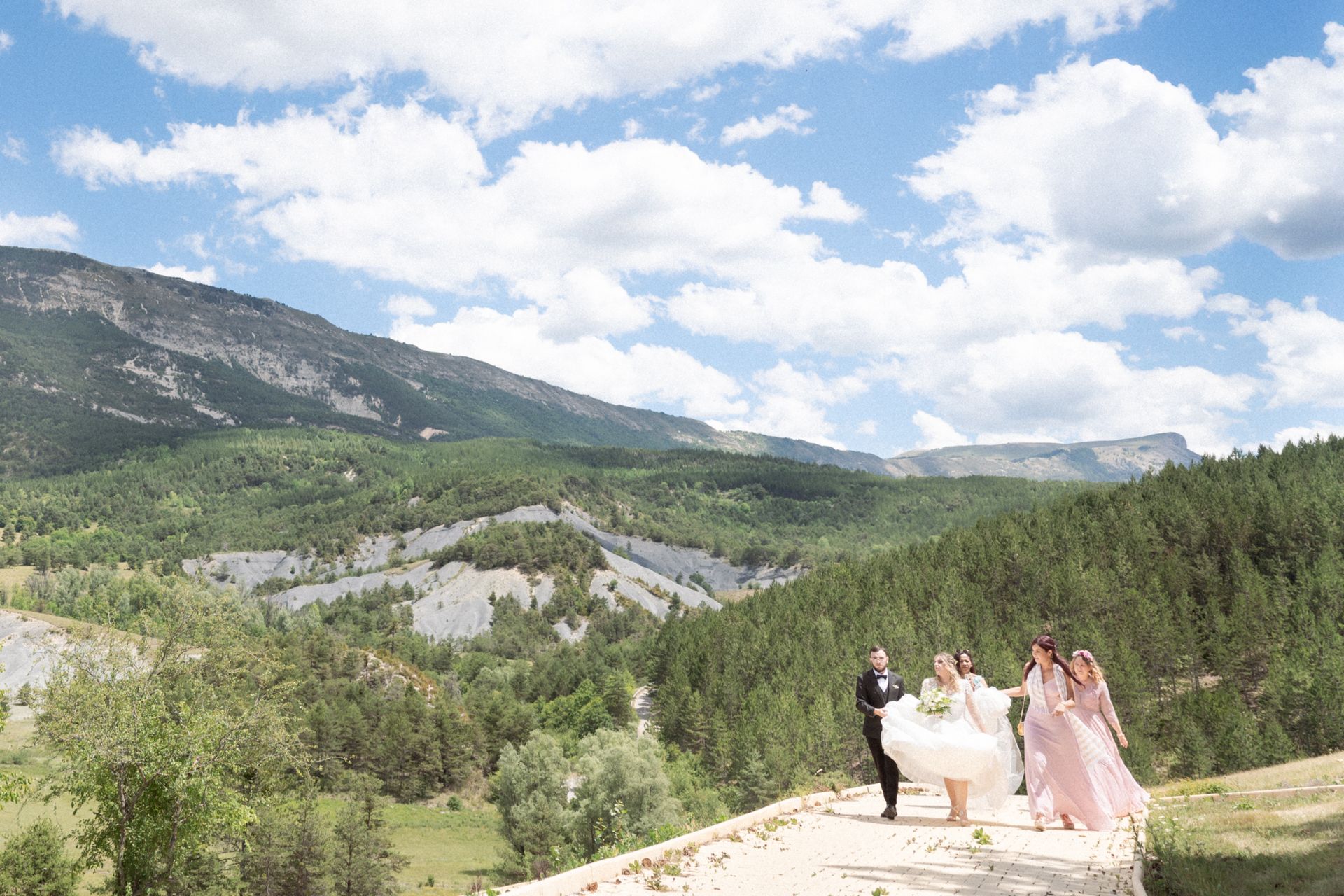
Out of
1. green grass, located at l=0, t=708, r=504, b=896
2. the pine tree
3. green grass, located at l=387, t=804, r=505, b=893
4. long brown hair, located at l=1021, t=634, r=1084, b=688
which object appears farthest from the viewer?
green grass, located at l=387, t=804, r=505, b=893

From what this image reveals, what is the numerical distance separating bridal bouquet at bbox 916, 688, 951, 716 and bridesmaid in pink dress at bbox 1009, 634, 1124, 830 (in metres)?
1.28

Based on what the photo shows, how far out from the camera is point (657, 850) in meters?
14.1

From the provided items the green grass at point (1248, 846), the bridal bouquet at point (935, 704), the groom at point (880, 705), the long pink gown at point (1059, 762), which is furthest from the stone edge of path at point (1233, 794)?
the groom at point (880, 705)

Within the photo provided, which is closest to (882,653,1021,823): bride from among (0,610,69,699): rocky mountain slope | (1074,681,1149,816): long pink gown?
(1074,681,1149,816): long pink gown

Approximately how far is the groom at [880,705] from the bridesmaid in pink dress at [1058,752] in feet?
7.65

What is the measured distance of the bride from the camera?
1582 centimetres

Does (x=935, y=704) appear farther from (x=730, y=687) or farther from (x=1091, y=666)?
(x=730, y=687)

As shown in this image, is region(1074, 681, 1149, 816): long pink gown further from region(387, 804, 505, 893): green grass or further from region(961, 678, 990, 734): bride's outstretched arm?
region(387, 804, 505, 893): green grass

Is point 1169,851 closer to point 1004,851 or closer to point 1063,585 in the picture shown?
point 1004,851

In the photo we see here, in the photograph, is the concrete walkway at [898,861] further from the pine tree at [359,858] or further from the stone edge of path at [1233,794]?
the pine tree at [359,858]

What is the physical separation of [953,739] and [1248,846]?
4.47m

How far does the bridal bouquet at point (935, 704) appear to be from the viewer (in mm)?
16125

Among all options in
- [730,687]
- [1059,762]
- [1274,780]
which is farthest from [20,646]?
[1274,780]

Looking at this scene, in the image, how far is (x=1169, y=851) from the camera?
463 inches
